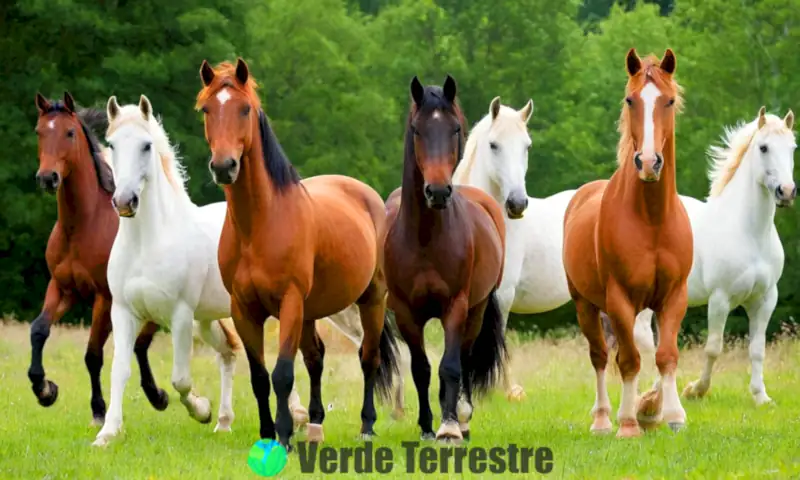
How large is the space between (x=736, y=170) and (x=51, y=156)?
6.49 metres

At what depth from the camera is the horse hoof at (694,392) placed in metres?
12.0

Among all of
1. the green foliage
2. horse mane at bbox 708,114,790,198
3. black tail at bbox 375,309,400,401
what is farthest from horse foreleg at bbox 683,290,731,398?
the green foliage

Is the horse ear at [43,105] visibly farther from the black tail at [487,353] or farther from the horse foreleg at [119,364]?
the black tail at [487,353]

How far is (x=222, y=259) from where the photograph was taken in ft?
27.2

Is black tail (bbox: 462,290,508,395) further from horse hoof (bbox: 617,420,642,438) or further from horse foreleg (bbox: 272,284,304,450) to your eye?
horse foreleg (bbox: 272,284,304,450)

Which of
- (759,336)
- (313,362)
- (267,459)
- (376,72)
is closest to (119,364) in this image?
(313,362)

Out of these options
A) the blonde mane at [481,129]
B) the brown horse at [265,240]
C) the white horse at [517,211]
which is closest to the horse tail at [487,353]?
the white horse at [517,211]

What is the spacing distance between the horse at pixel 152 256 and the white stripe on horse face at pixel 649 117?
3638 mm

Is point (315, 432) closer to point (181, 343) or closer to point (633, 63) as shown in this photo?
point (181, 343)

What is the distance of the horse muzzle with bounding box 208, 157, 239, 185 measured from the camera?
7.66 meters

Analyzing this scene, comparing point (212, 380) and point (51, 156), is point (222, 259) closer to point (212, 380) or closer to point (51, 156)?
point (51, 156)

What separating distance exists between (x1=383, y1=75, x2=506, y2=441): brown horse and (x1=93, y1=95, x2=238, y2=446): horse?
1.87m

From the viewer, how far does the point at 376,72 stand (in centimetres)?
3900

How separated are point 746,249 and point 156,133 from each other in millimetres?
5651
